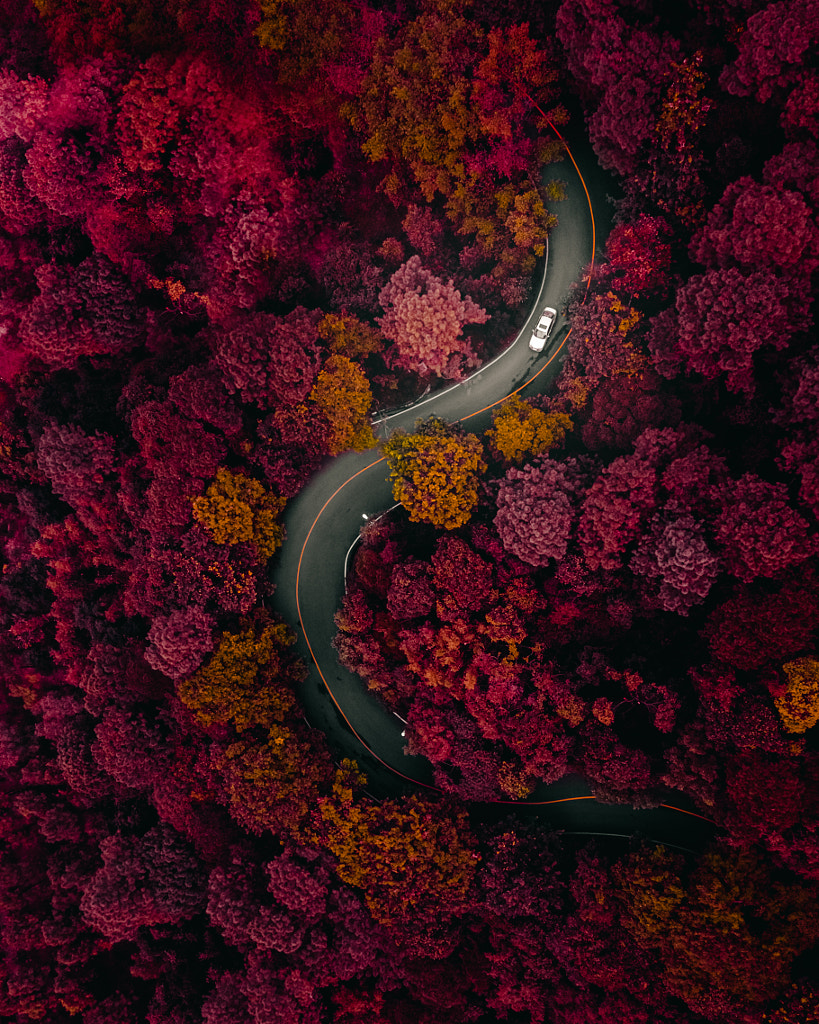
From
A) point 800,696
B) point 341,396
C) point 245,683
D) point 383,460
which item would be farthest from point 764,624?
point 245,683

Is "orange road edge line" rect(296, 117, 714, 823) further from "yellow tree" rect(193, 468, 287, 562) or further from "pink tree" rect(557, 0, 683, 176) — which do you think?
"pink tree" rect(557, 0, 683, 176)

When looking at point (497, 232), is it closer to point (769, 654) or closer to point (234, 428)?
point (234, 428)

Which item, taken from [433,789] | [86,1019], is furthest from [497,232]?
[86,1019]

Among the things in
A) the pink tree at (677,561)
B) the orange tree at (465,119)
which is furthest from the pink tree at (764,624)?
the orange tree at (465,119)

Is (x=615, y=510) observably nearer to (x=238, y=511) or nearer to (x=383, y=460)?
(x=383, y=460)

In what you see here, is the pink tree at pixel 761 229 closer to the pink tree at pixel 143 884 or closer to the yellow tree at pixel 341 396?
the yellow tree at pixel 341 396
